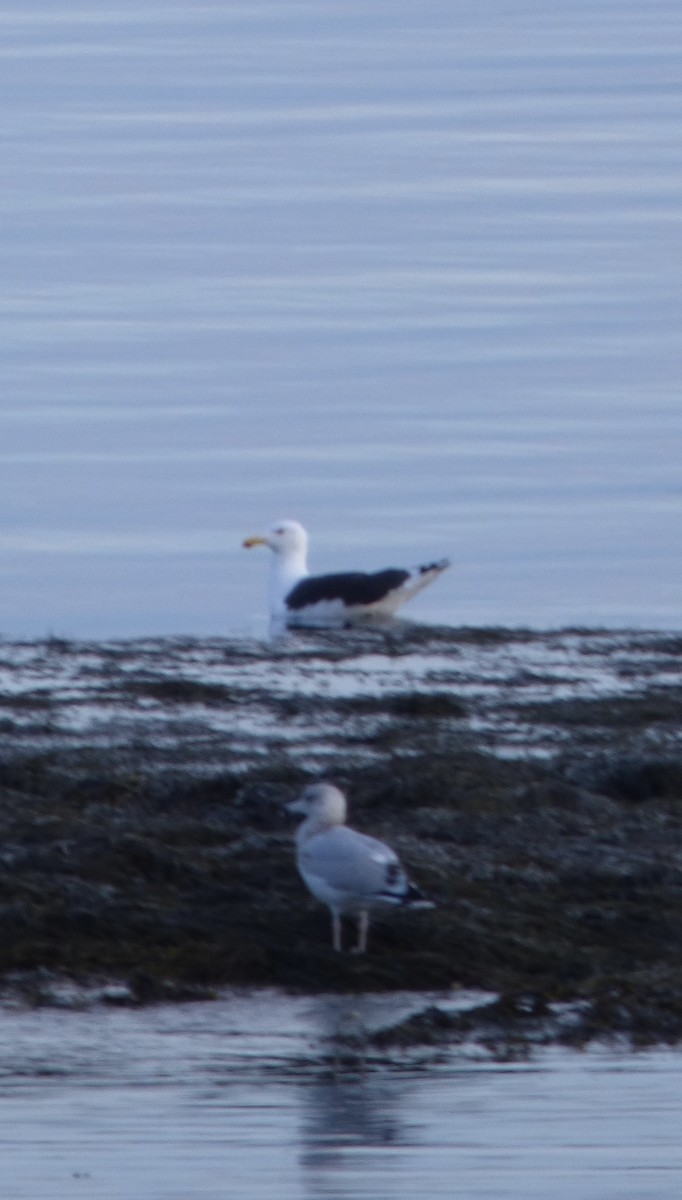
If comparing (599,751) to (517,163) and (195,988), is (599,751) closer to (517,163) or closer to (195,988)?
(195,988)

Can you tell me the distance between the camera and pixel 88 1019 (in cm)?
751

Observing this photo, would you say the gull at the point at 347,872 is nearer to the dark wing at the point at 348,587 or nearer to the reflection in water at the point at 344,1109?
the reflection in water at the point at 344,1109

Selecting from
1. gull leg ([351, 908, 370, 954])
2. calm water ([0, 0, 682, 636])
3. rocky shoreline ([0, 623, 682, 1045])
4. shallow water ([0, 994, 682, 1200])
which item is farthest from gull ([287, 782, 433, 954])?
calm water ([0, 0, 682, 636])

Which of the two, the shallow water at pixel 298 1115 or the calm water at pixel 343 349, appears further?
the calm water at pixel 343 349

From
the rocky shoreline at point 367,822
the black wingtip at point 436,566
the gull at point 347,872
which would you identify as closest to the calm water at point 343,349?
the black wingtip at point 436,566

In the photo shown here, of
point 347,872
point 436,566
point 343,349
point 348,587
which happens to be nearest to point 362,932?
point 347,872

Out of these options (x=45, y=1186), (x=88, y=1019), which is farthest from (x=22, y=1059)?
(x=45, y=1186)

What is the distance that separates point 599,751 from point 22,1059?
388cm

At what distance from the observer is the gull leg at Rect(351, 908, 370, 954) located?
26.3 ft

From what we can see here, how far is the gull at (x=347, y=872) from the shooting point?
308 inches

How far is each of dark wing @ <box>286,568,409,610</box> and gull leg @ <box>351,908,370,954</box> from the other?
23.9 feet

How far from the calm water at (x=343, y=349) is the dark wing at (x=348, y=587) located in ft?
1.21

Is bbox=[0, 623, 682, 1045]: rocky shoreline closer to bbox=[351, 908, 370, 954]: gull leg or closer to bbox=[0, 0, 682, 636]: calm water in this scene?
bbox=[351, 908, 370, 954]: gull leg

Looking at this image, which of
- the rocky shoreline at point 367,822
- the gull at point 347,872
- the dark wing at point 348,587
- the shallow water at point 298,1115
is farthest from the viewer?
the dark wing at point 348,587
